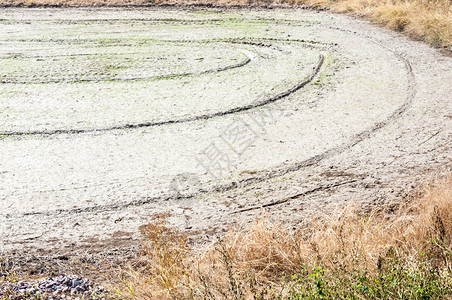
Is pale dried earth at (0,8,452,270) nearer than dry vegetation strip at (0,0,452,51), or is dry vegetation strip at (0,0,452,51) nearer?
pale dried earth at (0,8,452,270)

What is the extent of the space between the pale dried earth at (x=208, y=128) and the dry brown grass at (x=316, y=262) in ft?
2.15

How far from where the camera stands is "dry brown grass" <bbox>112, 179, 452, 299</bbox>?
10.3ft

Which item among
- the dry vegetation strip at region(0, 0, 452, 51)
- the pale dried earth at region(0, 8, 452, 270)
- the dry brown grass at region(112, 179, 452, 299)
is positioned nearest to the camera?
the dry brown grass at region(112, 179, 452, 299)

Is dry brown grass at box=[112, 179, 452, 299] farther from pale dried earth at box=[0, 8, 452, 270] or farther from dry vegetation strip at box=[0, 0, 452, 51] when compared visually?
dry vegetation strip at box=[0, 0, 452, 51]

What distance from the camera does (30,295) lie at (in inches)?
140

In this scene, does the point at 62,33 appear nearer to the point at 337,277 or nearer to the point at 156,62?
the point at 156,62

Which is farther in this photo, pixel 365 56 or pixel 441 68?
pixel 365 56

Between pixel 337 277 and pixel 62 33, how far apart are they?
11064mm

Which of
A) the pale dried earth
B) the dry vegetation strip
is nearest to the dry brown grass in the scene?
the pale dried earth

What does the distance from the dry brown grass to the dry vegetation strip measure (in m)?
6.72

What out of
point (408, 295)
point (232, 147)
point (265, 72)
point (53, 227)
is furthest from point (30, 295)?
point (265, 72)

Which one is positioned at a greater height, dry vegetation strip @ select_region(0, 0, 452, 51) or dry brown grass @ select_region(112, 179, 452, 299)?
dry vegetation strip @ select_region(0, 0, 452, 51)

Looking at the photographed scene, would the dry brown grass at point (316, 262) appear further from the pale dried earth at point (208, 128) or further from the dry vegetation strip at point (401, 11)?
the dry vegetation strip at point (401, 11)

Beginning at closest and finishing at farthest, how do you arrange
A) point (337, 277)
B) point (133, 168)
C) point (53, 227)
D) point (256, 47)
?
point (337, 277) → point (53, 227) → point (133, 168) → point (256, 47)
